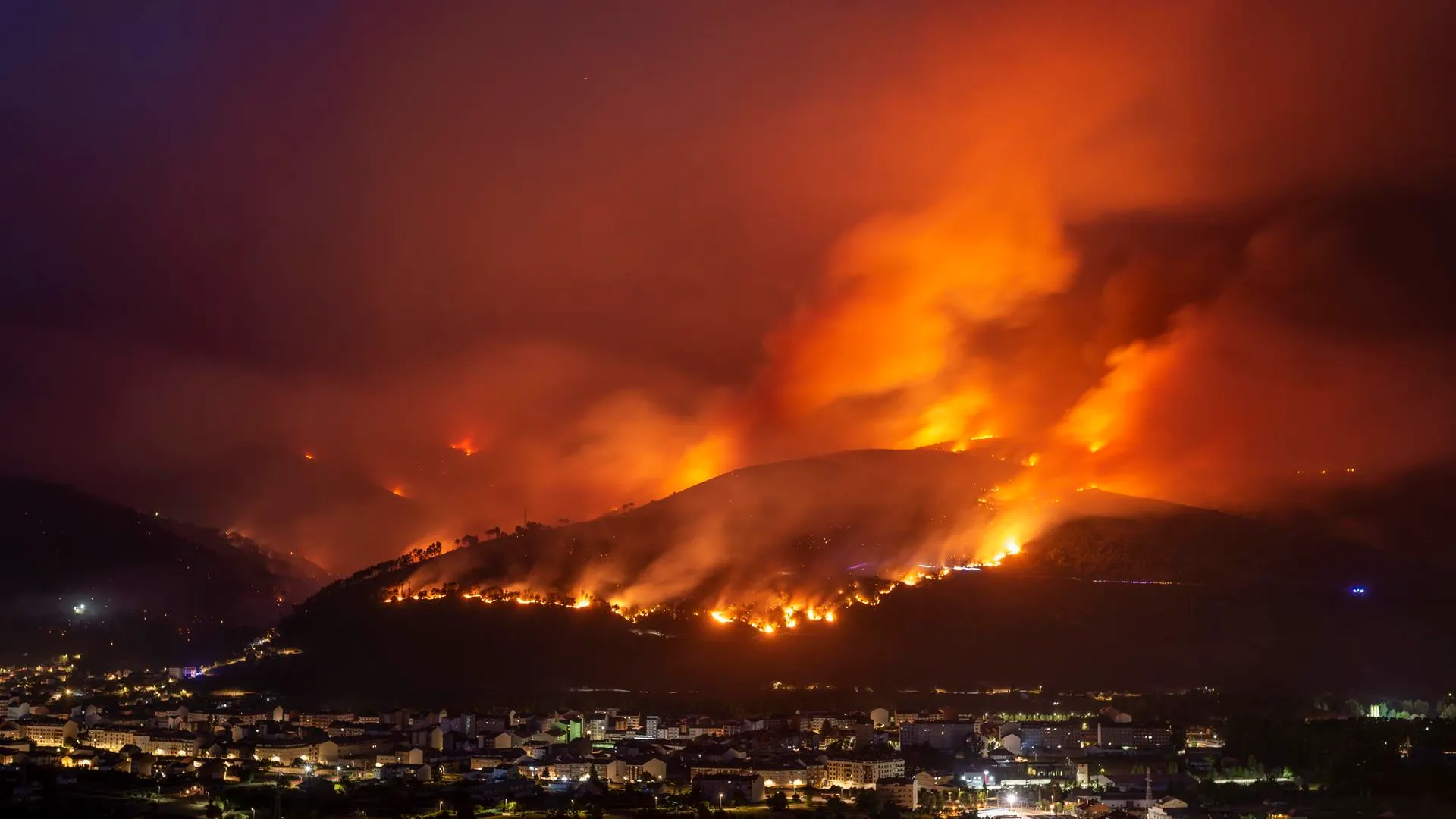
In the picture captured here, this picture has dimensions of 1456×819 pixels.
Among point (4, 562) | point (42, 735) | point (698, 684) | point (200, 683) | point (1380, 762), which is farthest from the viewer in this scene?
point (4, 562)

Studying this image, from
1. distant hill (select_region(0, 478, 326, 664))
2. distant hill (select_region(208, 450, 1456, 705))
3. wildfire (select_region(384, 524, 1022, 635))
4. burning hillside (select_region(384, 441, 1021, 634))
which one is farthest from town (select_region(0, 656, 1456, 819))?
distant hill (select_region(0, 478, 326, 664))

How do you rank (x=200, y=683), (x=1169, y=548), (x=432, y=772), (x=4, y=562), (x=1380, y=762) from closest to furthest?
(x=1380, y=762) → (x=432, y=772) → (x=200, y=683) → (x=1169, y=548) → (x=4, y=562)

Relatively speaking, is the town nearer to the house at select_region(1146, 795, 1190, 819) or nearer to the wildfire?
the house at select_region(1146, 795, 1190, 819)

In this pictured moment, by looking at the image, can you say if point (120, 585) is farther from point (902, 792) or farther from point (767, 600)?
point (902, 792)

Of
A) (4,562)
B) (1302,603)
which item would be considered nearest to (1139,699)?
(1302,603)

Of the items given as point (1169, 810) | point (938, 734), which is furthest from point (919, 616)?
point (1169, 810)

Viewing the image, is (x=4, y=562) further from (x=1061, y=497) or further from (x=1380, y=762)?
(x=1380, y=762)

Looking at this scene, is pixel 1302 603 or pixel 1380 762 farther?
pixel 1302 603
